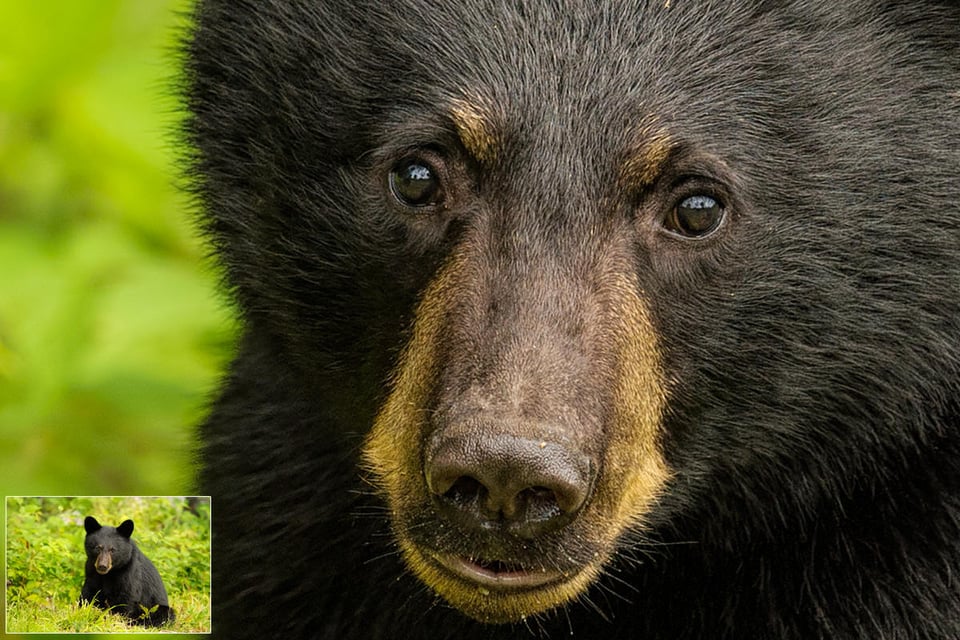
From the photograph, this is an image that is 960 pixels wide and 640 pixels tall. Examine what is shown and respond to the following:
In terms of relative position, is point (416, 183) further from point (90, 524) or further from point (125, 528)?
point (90, 524)

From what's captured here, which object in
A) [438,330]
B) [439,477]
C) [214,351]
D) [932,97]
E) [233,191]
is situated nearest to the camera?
[439,477]

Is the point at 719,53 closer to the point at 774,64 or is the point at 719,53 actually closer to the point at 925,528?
the point at 774,64

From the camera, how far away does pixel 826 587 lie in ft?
15.7

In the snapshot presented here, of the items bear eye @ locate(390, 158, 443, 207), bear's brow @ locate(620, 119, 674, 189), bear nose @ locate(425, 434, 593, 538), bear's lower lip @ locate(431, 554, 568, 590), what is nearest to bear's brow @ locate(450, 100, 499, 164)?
bear eye @ locate(390, 158, 443, 207)

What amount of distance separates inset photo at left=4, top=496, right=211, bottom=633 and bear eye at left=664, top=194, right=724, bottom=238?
1.88 metres

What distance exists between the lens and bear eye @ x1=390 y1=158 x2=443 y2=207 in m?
4.49

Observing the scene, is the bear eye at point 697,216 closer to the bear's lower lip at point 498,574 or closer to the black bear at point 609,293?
the black bear at point 609,293

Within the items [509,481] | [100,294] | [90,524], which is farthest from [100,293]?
[509,481]

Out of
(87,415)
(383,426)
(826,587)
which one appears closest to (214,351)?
(87,415)

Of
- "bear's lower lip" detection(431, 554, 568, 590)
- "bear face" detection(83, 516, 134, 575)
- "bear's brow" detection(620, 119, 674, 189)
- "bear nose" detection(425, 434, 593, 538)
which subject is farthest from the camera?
"bear face" detection(83, 516, 134, 575)

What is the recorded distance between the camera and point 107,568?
192 inches

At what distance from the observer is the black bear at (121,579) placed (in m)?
4.88

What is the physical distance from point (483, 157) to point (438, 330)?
477 millimetres

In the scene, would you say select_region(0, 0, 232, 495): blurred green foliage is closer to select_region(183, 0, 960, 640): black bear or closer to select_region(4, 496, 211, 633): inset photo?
select_region(4, 496, 211, 633): inset photo
